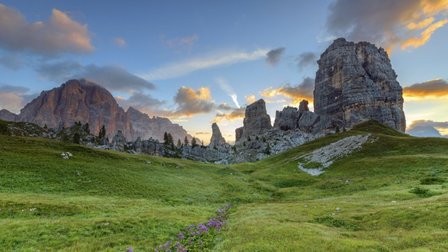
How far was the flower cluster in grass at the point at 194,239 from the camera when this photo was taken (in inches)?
846

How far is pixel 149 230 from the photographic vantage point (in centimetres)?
2683

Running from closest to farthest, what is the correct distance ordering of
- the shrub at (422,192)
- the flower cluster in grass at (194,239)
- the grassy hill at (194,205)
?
the flower cluster in grass at (194,239)
the grassy hill at (194,205)
the shrub at (422,192)

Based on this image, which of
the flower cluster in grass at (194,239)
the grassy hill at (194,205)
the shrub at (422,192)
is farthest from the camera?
the shrub at (422,192)

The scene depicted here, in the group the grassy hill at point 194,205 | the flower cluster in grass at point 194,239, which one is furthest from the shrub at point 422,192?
the flower cluster in grass at point 194,239

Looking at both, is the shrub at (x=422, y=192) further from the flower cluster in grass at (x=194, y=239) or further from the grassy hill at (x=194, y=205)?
the flower cluster in grass at (x=194, y=239)

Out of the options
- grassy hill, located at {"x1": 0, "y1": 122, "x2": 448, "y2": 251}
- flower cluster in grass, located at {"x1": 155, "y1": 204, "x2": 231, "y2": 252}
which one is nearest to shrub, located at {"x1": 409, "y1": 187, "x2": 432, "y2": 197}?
grassy hill, located at {"x1": 0, "y1": 122, "x2": 448, "y2": 251}

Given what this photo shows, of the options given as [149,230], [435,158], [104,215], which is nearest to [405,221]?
[149,230]

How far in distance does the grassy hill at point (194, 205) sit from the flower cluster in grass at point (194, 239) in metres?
0.79

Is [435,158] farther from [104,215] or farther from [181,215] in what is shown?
[104,215]

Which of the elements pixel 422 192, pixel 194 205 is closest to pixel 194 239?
pixel 194 205

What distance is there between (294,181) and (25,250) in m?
67.0

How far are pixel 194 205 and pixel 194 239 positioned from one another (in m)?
22.1

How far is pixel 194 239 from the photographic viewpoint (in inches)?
942

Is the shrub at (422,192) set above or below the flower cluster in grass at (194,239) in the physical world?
above
